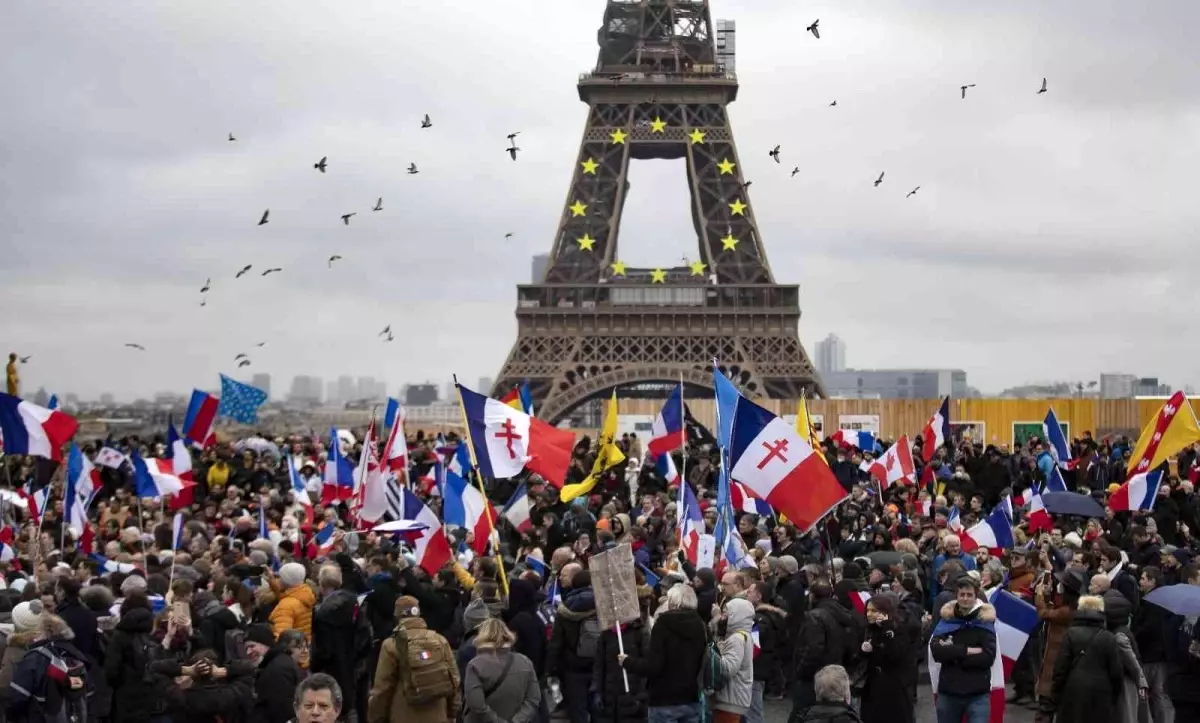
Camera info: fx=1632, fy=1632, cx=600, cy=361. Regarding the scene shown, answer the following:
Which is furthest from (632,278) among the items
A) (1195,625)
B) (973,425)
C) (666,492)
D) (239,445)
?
(1195,625)

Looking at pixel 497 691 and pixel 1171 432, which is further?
pixel 1171 432

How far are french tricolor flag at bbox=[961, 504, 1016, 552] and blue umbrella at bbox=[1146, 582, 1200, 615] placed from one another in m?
5.14

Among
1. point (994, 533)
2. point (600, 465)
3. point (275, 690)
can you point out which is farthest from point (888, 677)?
point (600, 465)

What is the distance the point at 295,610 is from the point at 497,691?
9.36 feet

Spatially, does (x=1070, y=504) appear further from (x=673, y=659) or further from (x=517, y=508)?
(x=673, y=659)

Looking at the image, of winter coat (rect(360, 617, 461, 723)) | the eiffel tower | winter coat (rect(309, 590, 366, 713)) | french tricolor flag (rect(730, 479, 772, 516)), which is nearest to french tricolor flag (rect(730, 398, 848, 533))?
winter coat (rect(309, 590, 366, 713))

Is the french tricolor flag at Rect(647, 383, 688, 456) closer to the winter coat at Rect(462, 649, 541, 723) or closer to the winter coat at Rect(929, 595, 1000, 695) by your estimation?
the winter coat at Rect(929, 595, 1000, 695)

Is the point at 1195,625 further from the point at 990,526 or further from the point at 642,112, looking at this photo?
the point at 642,112

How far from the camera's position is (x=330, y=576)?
39.9ft

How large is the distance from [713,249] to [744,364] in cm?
472

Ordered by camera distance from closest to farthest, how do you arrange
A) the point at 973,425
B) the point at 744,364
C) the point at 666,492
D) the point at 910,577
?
the point at 910,577 < the point at 666,492 < the point at 973,425 < the point at 744,364

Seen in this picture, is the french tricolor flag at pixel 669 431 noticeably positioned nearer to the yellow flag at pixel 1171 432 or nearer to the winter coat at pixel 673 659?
the yellow flag at pixel 1171 432

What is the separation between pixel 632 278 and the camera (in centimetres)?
5859

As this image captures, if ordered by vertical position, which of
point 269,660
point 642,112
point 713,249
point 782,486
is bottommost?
point 269,660
